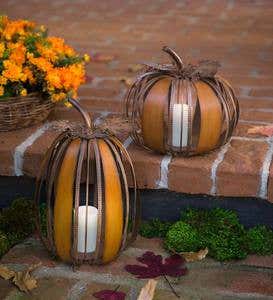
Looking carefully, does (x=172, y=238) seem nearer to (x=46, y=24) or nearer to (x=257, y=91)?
(x=257, y=91)

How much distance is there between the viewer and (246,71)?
316 cm

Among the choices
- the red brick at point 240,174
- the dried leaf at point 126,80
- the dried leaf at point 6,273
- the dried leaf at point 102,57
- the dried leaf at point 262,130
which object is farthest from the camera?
the dried leaf at point 102,57

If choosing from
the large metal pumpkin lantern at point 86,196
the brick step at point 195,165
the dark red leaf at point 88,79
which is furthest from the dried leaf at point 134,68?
the large metal pumpkin lantern at point 86,196

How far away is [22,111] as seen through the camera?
2.31 meters

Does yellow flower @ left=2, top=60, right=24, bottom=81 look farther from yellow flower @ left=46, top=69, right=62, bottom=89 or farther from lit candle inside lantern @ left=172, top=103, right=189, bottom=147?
lit candle inside lantern @ left=172, top=103, right=189, bottom=147

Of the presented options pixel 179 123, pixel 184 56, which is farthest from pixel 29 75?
pixel 184 56

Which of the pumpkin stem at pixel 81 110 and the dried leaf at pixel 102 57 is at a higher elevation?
the dried leaf at pixel 102 57

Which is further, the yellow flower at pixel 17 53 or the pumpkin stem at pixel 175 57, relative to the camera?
the yellow flower at pixel 17 53

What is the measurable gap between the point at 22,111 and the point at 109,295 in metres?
0.76

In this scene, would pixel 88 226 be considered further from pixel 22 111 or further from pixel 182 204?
pixel 22 111

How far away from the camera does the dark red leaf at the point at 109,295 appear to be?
189 cm

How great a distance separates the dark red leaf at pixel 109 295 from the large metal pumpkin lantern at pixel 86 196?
12 cm

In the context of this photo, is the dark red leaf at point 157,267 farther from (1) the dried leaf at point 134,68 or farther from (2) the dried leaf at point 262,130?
(1) the dried leaf at point 134,68

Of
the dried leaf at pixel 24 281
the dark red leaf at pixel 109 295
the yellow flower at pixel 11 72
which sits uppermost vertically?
the yellow flower at pixel 11 72
